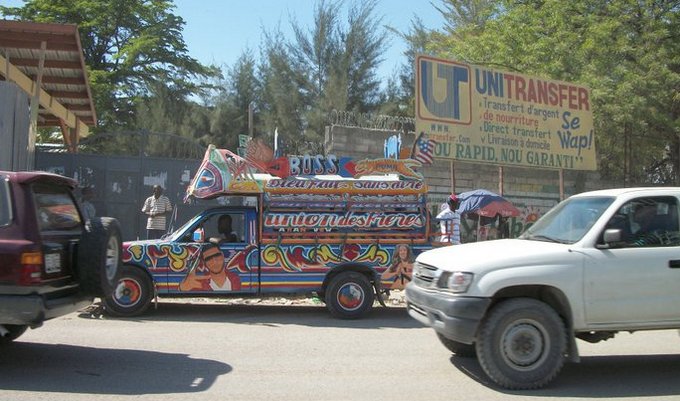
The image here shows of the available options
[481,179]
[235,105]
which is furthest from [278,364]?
[235,105]

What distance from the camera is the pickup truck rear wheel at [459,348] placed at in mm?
6797

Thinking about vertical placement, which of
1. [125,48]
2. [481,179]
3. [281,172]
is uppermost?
[125,48]

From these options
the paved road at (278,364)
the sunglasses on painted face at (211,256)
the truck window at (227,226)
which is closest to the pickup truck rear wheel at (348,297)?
the paved road at (278,364)

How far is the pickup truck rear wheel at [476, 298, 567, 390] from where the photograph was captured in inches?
224

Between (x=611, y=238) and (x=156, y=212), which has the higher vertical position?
(x=156, y=212)

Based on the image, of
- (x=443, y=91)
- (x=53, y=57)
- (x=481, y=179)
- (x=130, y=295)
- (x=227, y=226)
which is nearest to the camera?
(x=130, y=295)

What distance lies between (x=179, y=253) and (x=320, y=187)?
234cm

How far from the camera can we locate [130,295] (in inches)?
363

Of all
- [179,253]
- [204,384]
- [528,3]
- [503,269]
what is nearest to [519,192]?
[528,3]

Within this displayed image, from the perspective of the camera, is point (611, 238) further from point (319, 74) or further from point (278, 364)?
point (319, 74)

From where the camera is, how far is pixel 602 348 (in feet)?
25.2

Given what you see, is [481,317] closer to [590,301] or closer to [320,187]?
[590,301]

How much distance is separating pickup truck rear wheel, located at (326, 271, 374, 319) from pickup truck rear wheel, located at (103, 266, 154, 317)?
2.72 metres

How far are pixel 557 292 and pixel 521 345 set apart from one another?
59 centimetres
